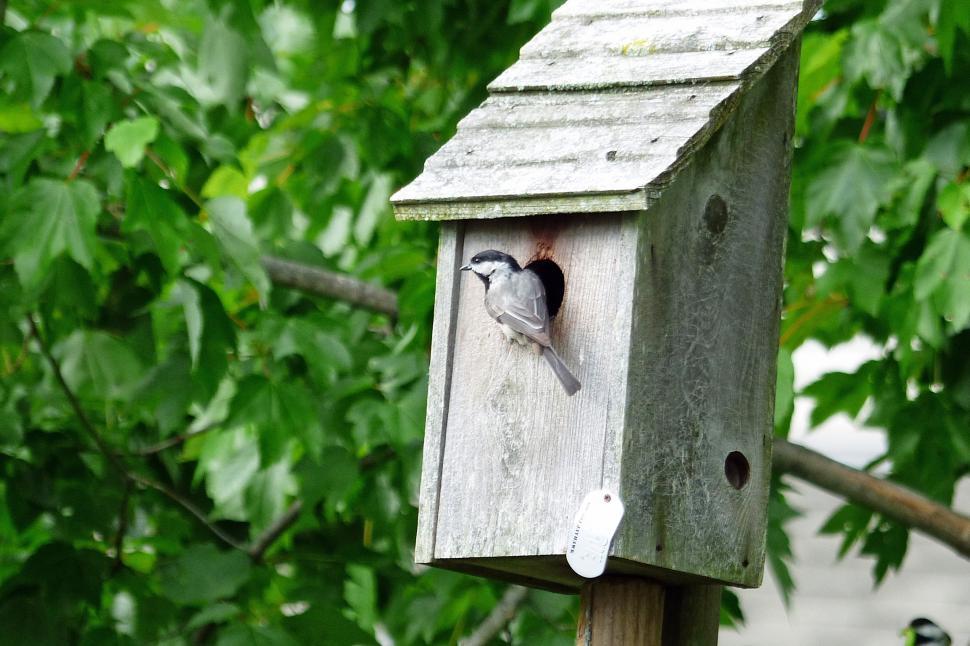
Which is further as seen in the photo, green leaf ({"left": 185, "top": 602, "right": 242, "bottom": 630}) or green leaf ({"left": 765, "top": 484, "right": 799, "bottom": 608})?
green leaf ({"left": 765, "top": 484, "right": 799, "bottom": 608})

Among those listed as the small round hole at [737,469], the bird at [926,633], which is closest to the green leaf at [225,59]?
the small round hole at [737,469]

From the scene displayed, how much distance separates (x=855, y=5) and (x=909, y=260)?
2.06 ft

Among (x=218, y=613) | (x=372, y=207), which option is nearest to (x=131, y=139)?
(x=218, y=613)

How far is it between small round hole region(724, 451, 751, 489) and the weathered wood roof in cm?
53

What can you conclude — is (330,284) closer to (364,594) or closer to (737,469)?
(364,594)

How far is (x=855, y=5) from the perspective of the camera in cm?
375

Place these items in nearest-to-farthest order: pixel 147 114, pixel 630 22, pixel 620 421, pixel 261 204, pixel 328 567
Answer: pixel 620 421 < pixel 630 22 < pixel 147 114 < pixel 328 567 < pixel 261 204

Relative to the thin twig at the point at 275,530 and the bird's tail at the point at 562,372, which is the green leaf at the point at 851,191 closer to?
the bird's tail at the point at 562,372

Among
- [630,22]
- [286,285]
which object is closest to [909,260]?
[630,22]

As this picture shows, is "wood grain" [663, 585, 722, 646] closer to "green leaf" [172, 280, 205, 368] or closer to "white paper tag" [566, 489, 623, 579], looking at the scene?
"white paper tag" [566, 489, 623, 579]

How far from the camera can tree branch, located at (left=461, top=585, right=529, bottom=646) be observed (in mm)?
3770

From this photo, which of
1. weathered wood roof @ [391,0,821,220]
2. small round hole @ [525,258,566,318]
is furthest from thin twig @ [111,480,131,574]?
small round hole @ [525,258,566,318]

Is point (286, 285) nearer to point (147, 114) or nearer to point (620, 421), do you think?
point (147, 114)

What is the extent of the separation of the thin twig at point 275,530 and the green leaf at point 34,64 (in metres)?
1.21
